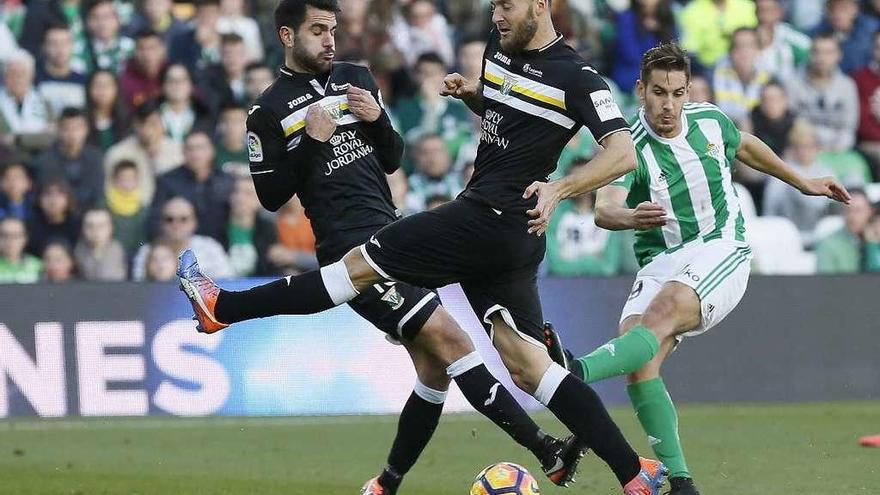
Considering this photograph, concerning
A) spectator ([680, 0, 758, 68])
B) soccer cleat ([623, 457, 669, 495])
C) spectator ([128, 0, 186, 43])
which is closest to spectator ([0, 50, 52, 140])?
spectator ([128, 0, 186, 43])

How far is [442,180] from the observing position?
14164mm

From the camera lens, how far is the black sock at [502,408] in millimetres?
7281

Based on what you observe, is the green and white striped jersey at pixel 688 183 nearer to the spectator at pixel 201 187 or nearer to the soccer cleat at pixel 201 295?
the soccer cleat at pixel 201 295

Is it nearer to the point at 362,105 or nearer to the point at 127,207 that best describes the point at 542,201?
the point at 362,105

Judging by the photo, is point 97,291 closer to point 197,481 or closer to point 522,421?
point 197,481

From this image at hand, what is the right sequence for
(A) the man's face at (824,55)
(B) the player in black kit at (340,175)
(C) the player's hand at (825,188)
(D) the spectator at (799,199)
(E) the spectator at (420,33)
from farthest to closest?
1. (A) the man's face at (824,55)
2. (E) the spectator at (420,33)
3. (D) the spectator at (799,199)
4. (C) the player's hand at (825,188)
5. (B) the player in black kit at (340,175)

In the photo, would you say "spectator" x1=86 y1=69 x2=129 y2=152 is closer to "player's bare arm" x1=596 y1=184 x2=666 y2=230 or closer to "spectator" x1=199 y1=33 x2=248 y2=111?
"spectator" x1=199 y1=33 x2=248 y2=111

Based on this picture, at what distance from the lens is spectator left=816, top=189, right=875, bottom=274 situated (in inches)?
554

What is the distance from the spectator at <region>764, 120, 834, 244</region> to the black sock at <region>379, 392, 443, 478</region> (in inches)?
290

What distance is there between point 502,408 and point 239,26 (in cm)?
863

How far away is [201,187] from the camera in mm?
14039

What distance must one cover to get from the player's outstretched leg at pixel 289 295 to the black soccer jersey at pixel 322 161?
67 cm

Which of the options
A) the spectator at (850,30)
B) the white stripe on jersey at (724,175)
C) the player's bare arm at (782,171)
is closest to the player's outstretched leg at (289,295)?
the white stripe on jersey at (724,175)

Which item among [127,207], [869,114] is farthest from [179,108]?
[869,114]
